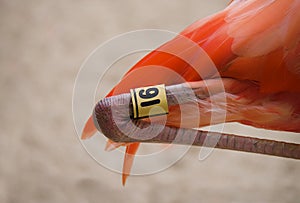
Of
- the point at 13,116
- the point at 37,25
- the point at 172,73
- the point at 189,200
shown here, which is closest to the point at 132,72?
the point at 172,73

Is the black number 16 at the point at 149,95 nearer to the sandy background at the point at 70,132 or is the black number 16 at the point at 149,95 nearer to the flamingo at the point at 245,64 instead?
the flamingo at the point at 245,64

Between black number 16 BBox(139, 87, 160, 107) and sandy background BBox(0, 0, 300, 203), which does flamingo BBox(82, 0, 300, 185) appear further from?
sandy background BBox(0, 0, 300, 203)

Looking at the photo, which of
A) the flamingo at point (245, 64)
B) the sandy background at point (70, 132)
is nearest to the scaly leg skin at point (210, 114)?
the flamingo at point (245, 64)

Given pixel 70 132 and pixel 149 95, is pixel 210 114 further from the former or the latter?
pixel 70 132

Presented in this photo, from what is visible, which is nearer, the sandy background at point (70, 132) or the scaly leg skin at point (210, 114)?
the scaly leg skin at point (210, 114)

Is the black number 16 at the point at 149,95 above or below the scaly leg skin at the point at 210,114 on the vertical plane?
above

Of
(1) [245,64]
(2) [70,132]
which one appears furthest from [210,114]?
(2) [70,132]

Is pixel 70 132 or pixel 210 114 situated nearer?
pixel 210 114
